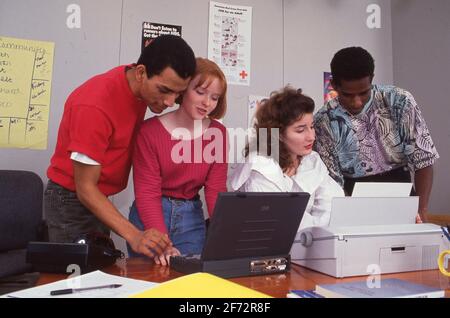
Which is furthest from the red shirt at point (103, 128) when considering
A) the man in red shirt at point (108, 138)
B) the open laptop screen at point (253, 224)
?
the open laptop screen at point (253, 224)

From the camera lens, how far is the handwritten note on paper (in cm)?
182

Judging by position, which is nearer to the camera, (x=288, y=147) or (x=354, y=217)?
(x=354, y=217)

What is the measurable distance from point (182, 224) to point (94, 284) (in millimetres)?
660

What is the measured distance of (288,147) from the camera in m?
1.45

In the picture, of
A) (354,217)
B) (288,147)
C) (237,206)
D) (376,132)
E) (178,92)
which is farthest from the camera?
(376,132)

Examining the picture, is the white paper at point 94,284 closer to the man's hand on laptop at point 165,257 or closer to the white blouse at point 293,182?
the man's hand on laptop at point 165,257

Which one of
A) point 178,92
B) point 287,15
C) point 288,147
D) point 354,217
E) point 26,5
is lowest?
point 354,217

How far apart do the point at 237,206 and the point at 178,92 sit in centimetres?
60

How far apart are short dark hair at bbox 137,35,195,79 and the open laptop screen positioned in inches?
22.5

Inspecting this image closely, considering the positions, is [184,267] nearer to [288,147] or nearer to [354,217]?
[354,217]

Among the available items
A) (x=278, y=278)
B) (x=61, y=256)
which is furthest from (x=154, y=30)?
(x=278, y=278)

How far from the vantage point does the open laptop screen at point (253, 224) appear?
0.81m

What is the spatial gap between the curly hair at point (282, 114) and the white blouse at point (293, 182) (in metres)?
0.07
